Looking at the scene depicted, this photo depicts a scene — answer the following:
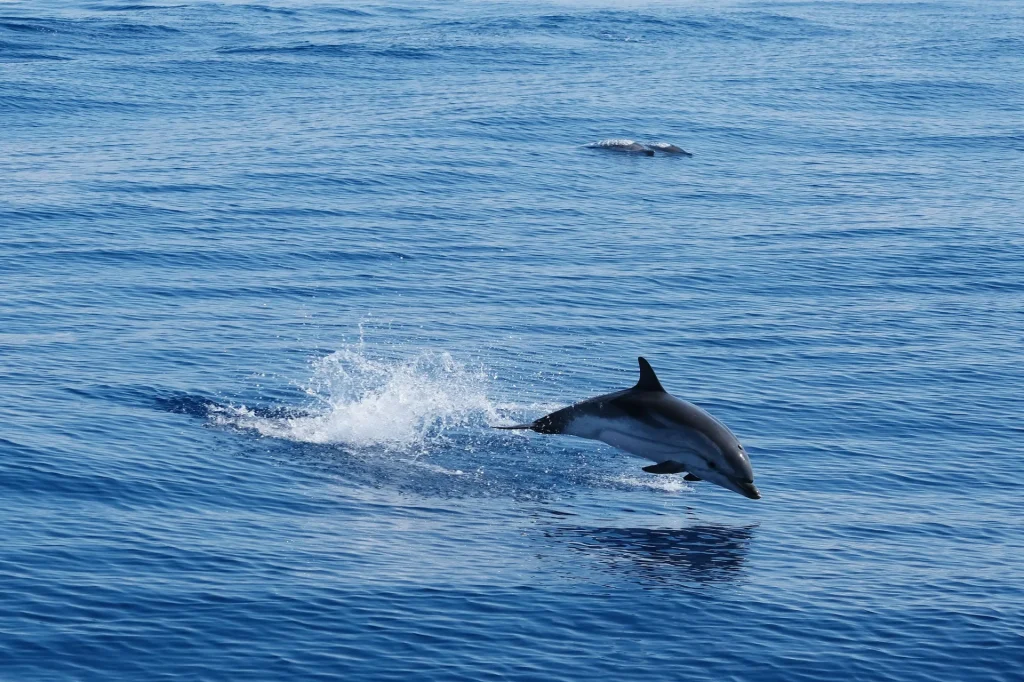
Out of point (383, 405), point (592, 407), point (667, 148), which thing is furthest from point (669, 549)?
point (667, 148)

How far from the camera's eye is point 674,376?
3672 cm

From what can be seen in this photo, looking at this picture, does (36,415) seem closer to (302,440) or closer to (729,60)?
(302,440)

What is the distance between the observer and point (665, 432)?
2483cm

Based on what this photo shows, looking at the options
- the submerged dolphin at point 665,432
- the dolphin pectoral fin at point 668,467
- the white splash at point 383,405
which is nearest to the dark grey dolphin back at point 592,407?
the submerged dolphin at point 665,432

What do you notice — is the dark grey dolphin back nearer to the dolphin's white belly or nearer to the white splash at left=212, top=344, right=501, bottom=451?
the dolphin's white belly

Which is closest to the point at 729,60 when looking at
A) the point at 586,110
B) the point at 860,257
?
the point at 586,110

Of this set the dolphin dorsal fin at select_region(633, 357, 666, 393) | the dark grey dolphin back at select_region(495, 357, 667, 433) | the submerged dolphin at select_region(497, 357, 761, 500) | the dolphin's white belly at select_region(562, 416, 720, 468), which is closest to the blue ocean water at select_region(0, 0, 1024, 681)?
the submerged dolphin at select_region(497, 357, 761, 500)

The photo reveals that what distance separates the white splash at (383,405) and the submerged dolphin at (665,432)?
5.54m

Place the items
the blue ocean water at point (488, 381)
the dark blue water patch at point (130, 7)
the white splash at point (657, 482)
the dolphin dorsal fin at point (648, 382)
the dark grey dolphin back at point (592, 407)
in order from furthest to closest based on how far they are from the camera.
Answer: the dark blue water patch at point (130, 7), the white splash at point (657, 482), the dark grey dolphin back at point (592, 407), the dolphin dorsal fin at point (648, 382), the blue ocean water at point (488, 381)

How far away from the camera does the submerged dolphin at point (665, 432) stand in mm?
24484

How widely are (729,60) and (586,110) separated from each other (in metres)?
23.8

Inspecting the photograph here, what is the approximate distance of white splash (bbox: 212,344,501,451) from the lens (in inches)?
1204

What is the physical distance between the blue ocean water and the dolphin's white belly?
157 cm

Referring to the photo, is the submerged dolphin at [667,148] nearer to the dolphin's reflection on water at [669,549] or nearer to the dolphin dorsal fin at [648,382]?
the dolphin's reflection on water at [669,549]
